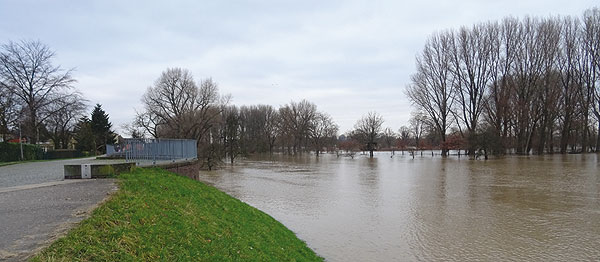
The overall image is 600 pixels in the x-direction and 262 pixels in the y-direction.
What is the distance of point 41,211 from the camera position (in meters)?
6.17

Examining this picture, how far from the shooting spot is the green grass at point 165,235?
4.12 m

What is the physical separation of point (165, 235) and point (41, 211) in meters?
2.81

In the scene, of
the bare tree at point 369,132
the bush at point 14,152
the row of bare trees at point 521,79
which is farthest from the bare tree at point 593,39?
the bush at point 14,152

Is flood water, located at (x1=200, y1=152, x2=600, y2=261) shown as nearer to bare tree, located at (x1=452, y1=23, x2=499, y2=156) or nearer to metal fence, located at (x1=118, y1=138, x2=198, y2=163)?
metal fence, located at (x1=118, y1=138, x2=198, y2=163)

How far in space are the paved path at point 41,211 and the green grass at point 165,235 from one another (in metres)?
0.31

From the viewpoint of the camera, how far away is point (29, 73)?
34.0 metres

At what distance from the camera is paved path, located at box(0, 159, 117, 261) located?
14.1 feet

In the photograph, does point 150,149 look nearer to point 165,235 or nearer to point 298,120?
point 165,235

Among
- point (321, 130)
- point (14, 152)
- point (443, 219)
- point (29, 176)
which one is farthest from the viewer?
point (321, 130)

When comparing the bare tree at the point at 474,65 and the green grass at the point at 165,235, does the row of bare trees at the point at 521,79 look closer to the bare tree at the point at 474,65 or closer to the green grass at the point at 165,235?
the bare tree at the point at 474,65

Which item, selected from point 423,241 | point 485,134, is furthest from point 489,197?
point 485,134

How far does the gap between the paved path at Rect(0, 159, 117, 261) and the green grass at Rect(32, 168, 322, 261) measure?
0.31 m

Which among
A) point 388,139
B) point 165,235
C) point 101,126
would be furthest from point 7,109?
point 388,139

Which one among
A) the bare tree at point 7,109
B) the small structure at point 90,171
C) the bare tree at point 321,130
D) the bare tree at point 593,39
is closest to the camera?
the small structure at point 90,171
